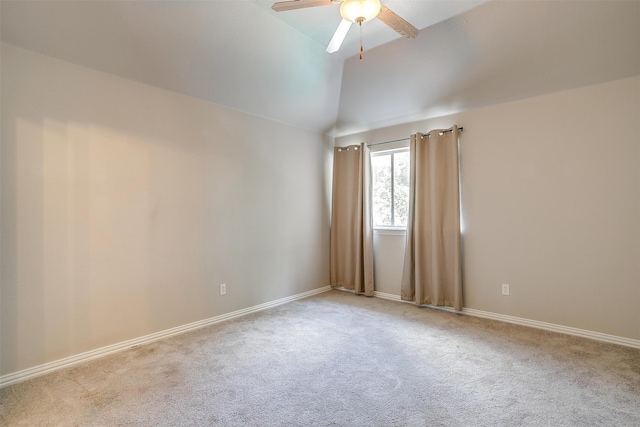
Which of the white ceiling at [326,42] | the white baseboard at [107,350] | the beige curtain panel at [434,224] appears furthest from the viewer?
the beige curtain panel at [434,224]

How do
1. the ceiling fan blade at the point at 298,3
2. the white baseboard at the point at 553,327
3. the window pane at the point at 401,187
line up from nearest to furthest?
the ceiling fan blade at the point at 298,3
the white baseboard at the point at 553,327
the window pane at the point at 401,187

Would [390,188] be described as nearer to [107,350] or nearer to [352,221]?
[352,221]

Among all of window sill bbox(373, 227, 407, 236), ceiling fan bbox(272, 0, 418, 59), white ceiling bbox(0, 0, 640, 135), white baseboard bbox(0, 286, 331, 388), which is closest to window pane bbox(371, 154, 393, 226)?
window sill bbox(373, 227, 407, 236)

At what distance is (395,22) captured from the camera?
2178 millimetres

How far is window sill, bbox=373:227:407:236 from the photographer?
4426 mm

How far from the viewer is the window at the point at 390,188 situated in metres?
4.56

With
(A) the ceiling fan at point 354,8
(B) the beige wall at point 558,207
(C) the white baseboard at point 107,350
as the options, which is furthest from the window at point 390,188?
(A) the ceiling fan at point 354,8

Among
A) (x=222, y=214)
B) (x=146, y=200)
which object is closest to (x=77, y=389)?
(x=146, y=200)

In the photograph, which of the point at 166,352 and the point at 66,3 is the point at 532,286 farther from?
the point at 66,3

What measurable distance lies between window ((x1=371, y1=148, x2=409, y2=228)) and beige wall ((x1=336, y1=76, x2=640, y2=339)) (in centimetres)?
85

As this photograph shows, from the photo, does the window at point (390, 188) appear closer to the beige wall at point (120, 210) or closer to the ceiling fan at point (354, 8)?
the beige wall at point (120, 210)

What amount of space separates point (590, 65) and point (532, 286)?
217 centimetres

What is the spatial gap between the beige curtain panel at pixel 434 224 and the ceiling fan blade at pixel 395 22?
184 cm

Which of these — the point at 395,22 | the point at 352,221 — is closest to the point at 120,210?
the point at 395,22
